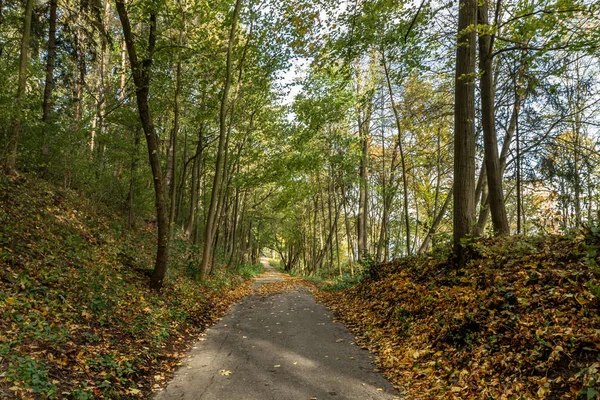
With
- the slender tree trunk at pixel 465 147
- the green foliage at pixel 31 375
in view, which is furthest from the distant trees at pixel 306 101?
the green foliage at pixel 31 375

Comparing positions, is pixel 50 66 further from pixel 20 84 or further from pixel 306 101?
pixel 306 101

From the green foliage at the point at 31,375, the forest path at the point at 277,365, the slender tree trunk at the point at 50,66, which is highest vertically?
the slender tree trunk at the point at 50,66

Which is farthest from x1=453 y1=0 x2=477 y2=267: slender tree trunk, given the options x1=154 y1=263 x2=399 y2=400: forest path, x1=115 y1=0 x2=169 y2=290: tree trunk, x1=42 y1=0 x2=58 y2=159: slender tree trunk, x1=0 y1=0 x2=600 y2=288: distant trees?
x1=42 y1=0 x2=58 y2=159: slender tree trunk

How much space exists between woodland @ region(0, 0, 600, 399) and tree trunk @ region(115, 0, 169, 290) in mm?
44

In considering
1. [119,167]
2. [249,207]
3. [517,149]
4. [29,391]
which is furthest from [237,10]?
[249,207]

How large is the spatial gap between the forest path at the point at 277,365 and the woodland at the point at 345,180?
1.30ft

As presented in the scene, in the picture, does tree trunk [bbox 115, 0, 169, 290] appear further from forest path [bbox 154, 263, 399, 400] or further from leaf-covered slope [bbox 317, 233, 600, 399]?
leaf-covered slope [bbox 317, 233, 600, 399]

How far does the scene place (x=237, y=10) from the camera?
10.5 metres

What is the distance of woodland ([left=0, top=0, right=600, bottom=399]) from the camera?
4258 mm

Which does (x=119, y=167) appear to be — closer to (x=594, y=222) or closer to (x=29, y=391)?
(x=29, y=391)

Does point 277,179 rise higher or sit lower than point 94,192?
higher

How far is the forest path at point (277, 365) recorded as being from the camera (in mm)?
4324

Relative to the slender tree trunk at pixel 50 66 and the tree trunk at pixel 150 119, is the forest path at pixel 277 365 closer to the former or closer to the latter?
the tree trunk at pixel 150 119

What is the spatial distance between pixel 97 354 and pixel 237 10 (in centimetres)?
1003
